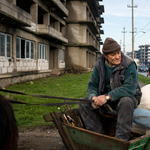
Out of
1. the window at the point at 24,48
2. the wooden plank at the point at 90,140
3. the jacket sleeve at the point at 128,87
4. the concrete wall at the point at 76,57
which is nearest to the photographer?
the wooden plank at the point at 90,140

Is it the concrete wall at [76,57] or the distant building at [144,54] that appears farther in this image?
the distant building at [144,54]

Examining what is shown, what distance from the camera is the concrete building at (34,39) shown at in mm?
12383

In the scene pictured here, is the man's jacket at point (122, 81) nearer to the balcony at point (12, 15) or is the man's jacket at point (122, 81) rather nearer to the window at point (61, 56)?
the balcony at point (12, 15)

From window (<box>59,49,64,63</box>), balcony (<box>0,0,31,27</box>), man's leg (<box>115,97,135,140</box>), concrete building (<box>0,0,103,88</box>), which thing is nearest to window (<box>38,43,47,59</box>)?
concrete building (<box>0,0,103,88</box>)

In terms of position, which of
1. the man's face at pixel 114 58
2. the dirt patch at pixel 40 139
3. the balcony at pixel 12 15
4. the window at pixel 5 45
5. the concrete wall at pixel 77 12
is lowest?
the dirt patch at pixel 40 139

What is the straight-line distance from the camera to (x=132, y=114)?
2.69 metres

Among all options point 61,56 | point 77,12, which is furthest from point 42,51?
point 77,12

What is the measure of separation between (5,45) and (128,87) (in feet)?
36.6

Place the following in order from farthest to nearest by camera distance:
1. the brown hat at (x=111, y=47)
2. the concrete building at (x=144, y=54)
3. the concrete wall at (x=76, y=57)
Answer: the concrete building at (x=144, y=54), the concrete wall at (x=76, y=57), the brown hat at (x=111, y=47)

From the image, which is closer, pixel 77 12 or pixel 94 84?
pixel 94 84

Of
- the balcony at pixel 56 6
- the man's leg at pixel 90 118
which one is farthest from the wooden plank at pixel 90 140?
the balcony at pixel 56 6

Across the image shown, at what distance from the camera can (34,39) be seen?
17453 millimetres

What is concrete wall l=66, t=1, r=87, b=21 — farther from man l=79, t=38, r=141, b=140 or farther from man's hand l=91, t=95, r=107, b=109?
man's hand l=91, t=95, r=107, b=109

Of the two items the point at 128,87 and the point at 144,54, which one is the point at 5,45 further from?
the point at 144,54
